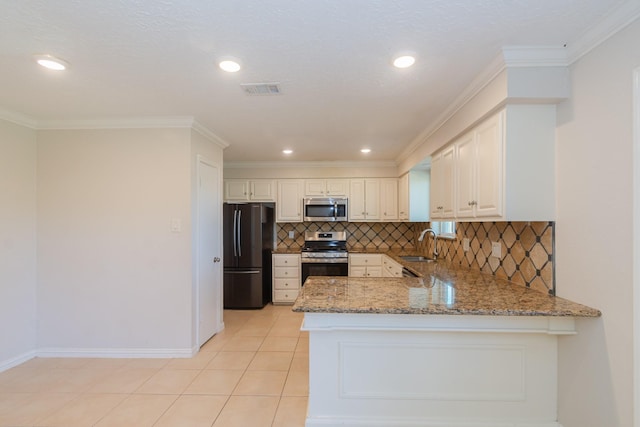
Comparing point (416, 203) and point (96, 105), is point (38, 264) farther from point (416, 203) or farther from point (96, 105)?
point (416, 203)

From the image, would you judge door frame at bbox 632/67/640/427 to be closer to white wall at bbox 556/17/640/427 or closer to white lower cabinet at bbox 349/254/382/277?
white wall at bbox 556/17/640/427

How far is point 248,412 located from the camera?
2080 millimetres

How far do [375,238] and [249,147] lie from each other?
8.38 ft

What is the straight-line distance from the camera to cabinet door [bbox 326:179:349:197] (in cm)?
488

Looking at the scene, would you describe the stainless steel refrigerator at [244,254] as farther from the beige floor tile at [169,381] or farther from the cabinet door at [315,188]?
the beige floor tile at [169,381]

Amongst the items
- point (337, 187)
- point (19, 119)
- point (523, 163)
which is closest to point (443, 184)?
point (523, 163)

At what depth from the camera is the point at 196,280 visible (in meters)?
3.01

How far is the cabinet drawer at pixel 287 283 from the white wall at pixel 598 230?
344 centimetres

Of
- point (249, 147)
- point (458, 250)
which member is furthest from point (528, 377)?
point (249, 147)

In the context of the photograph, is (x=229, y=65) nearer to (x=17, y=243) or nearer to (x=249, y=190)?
(x=17, y=243)

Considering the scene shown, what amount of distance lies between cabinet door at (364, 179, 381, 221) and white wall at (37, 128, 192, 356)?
2.80 metres

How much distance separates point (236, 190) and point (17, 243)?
104 inches

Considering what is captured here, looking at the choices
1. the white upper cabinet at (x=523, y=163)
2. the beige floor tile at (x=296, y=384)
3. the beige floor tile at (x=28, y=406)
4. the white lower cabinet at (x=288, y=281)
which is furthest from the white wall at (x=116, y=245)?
the white upper cabinet at (x=523, y=163)

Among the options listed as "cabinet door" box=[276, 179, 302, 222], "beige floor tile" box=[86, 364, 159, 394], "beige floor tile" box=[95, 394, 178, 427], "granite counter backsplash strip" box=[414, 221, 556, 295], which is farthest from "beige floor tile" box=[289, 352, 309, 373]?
"cabinet door" box=[276, 179, 302, 222]
